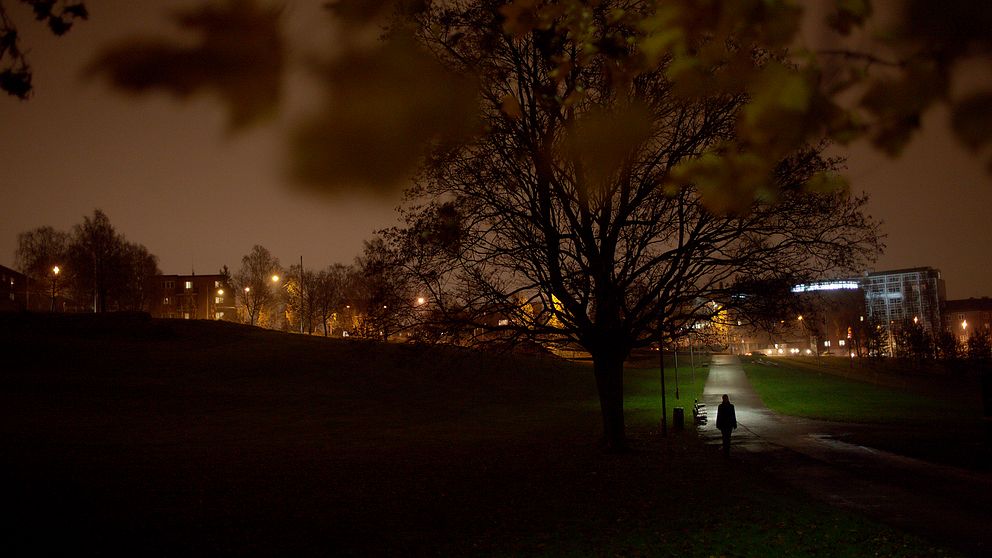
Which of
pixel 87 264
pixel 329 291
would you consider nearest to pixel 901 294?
pixel 329 291

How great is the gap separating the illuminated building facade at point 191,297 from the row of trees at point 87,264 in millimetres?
16341

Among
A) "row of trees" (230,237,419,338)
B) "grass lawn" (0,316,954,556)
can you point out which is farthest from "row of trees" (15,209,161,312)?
"grass lawn" (0,316,954,556)

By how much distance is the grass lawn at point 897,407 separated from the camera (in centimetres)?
2102

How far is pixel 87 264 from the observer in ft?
265

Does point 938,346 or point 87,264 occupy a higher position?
point 87,264

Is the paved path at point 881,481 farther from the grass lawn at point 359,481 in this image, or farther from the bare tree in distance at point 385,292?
the bare tree in distance at point 385,292

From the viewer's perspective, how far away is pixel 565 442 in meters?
23.3

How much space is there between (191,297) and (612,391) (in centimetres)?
11275

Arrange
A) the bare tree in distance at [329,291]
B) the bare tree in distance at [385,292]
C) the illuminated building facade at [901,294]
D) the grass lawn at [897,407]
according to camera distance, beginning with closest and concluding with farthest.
Result: the bare tree in distance at [385,292], the grass lawn at [897,407], the bare tree in distance at [329,291], the illuminated building facade at [901,294]

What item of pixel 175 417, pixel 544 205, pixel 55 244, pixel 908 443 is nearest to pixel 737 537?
pixel 544 205

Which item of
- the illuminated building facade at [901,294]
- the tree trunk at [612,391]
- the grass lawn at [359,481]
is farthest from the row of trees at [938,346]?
the tree trunk at [612,391]

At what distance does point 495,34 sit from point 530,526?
1192 cm

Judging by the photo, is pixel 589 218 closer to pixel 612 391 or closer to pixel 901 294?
pixel 612 391

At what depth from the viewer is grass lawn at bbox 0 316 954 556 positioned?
907 cm
